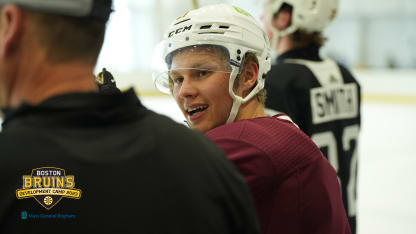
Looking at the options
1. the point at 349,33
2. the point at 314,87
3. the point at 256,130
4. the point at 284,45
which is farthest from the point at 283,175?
the point at 349,33

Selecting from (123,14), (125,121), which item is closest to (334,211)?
(125,121)

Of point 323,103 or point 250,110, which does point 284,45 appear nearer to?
point 323,103

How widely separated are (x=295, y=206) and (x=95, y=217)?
554 millimetres

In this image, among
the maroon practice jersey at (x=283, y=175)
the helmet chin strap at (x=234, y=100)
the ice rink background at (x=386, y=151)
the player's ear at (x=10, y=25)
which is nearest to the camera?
the player's ear at (x=10, y=25)

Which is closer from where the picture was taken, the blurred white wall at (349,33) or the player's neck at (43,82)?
the player's neck at (43,82)

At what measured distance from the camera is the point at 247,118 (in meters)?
1.48

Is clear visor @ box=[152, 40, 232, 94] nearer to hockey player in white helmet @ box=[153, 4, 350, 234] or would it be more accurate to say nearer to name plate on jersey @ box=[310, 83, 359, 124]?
hockey player in white helmet @ box=[153, 4, 350, 234]

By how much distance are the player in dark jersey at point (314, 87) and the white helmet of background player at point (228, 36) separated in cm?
74

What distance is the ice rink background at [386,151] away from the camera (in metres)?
3.98

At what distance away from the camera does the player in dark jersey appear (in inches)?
89.2

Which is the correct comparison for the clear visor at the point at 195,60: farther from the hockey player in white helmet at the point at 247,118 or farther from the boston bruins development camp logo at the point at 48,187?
the boston bruins development camp logo at the point at 48,187

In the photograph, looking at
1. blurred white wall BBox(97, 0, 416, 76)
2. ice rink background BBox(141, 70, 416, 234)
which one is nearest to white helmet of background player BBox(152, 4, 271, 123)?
ice rink background BBox(141, 70, 416, 234)

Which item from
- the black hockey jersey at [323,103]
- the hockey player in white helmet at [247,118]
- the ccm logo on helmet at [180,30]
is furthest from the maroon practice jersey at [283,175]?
the black hockey jersey at [323,103]

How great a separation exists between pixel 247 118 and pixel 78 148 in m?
0.79
